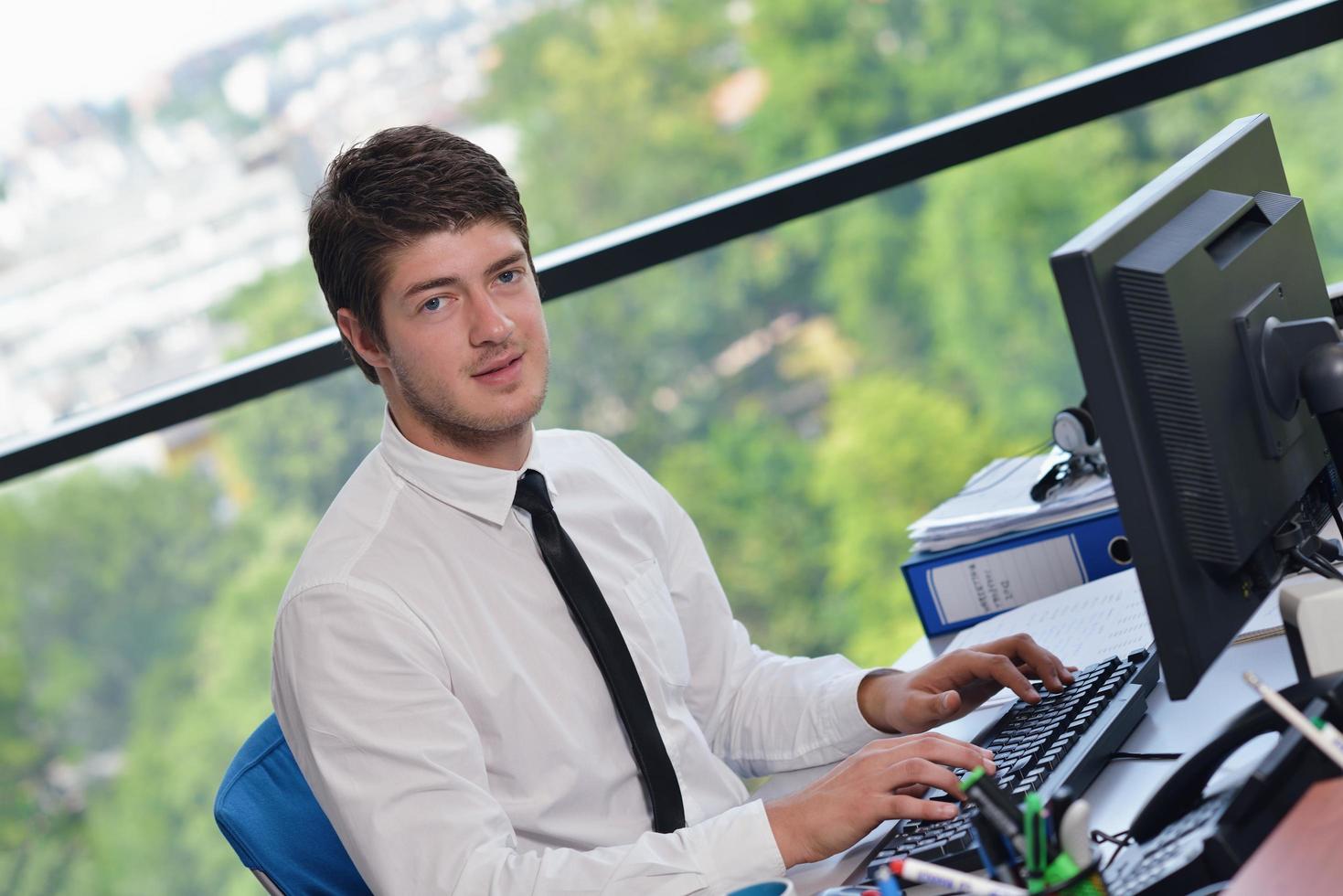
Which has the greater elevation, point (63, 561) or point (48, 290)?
point (48, 290)

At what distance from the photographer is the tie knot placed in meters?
1.42

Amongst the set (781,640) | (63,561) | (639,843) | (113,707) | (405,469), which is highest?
(405,469)

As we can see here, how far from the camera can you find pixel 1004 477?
1.86 m

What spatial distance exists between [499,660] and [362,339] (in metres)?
0.36

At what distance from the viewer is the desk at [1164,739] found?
105 centimetres

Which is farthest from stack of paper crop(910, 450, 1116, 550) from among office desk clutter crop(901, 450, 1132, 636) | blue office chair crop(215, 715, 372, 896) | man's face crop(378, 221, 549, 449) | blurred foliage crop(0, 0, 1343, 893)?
blurred foliage crop(0, 0, 1343, 893)

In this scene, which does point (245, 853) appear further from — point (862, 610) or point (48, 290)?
point (48, 290)

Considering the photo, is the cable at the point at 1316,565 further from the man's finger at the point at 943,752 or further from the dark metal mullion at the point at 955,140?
the dark metal mullion at the point at 955,140

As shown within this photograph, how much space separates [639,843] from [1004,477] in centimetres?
88

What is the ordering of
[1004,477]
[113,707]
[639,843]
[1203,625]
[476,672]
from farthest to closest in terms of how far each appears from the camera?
[113,707] → [1004,477] → [476,672] → [639,843] → [1203,625]

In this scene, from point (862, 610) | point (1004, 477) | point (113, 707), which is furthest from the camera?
point (862, 610)

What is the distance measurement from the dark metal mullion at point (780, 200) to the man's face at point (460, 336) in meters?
0.68

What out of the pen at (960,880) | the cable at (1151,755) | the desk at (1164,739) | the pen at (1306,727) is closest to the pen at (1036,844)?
the pen at (960,880)

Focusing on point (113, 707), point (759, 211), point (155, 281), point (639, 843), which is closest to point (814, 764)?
point (639, 843)
